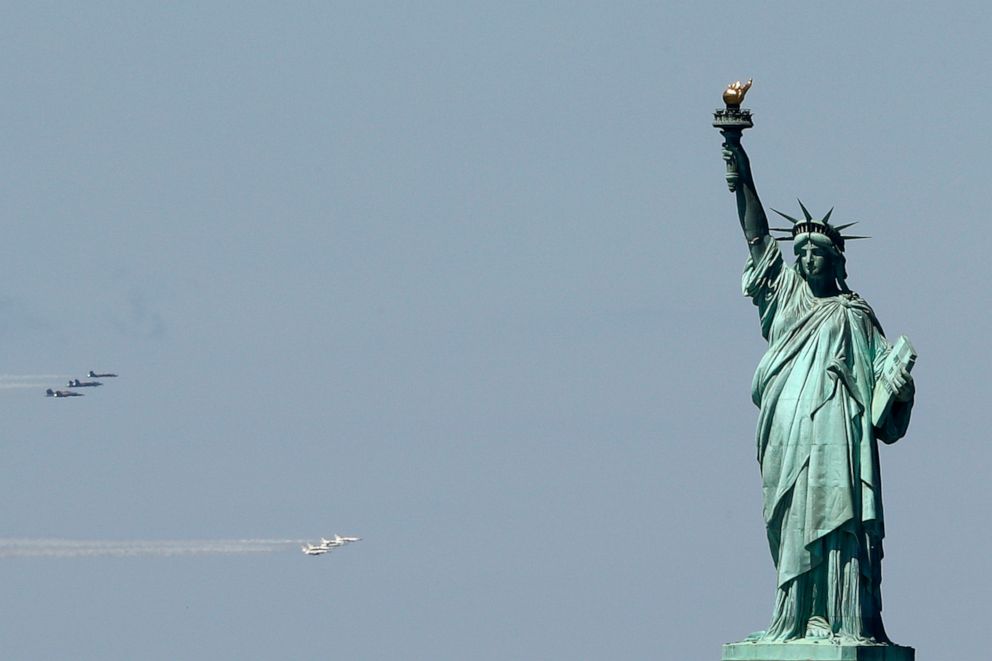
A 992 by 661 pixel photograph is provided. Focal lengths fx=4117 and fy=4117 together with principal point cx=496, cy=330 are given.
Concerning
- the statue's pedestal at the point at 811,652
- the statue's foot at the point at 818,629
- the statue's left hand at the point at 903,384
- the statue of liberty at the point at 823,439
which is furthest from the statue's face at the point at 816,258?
the statue's pedestal at the point at 811,652

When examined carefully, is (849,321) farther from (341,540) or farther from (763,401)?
(341,540)

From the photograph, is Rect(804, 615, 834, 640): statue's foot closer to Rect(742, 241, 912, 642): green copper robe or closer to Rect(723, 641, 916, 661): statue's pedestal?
Rect(742, 241, 912, 642): green copper robe

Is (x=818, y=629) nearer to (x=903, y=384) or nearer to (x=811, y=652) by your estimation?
(x=811, y=652)

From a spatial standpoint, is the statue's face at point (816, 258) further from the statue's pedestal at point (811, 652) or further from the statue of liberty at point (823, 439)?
the statue's pedestal at point (811, 652)

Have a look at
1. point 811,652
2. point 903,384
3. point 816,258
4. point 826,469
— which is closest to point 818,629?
point 811,652

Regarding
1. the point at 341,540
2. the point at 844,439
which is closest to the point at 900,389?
the point at 844,439
